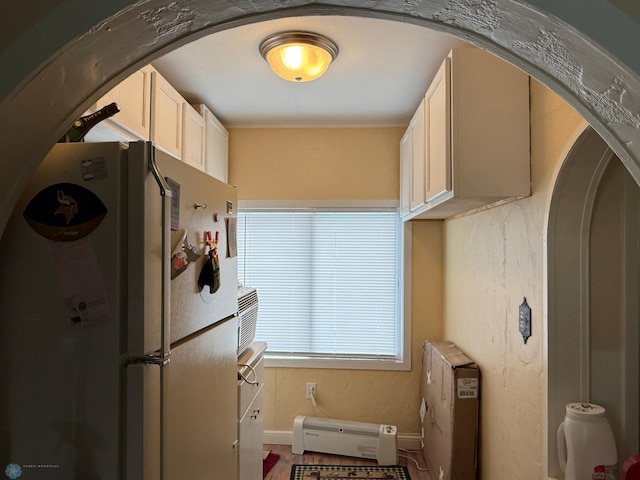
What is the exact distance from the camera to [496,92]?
172 centimetres

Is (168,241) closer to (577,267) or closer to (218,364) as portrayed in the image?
(218,364)

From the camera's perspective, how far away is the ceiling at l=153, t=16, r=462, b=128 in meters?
1.82

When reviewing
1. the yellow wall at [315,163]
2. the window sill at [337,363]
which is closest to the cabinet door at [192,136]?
the yellow wall at [315,163]

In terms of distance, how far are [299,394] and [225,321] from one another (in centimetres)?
177

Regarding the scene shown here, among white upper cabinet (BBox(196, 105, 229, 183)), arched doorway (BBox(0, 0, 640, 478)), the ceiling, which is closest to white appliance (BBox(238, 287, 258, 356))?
white upper cabinet (BBox(196, 105, 229, 183))

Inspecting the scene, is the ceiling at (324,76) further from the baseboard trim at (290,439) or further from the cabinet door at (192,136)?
the baseboard trim at (290,439)

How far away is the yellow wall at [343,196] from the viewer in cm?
313

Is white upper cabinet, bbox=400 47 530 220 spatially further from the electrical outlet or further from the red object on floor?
the red object on floor

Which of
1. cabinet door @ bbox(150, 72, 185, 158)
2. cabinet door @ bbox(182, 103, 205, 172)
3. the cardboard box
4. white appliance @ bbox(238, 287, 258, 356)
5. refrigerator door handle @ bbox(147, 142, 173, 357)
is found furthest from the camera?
cabinet door @ bbox(182, 103, 205, 172)

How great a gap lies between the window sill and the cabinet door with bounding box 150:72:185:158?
171cm

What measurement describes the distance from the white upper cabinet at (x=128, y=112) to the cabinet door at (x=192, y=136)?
39 centimetres

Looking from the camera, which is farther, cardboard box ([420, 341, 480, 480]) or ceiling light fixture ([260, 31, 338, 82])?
cardboard box ([420, 341, 480, 480])

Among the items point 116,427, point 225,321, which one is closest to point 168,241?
point 116,427

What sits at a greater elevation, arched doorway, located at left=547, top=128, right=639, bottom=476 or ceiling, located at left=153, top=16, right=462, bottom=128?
ceiling, located at left=153, top=16, right=462, bottom=128
